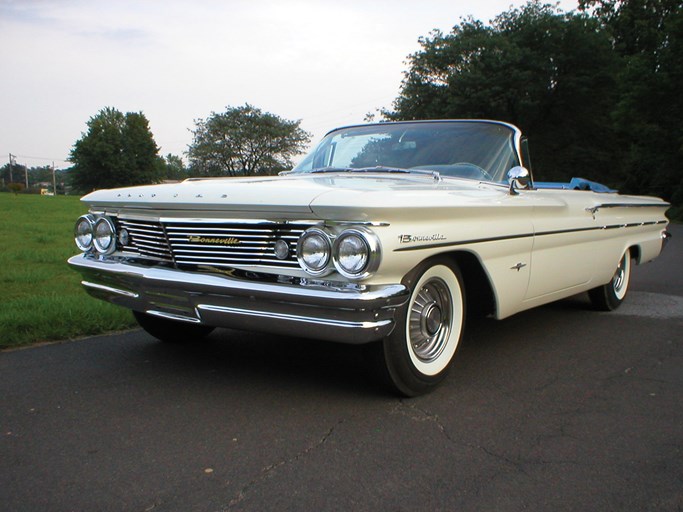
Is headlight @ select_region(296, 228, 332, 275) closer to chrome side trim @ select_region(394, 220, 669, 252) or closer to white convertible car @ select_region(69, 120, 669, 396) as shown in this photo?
white convertible car @ select_region(69, 120, 669, 396)

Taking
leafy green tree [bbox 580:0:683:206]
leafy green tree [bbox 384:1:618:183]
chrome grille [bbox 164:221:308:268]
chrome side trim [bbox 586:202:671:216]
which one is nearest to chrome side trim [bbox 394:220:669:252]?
chrome side trim [bbox 586:202:671:216]

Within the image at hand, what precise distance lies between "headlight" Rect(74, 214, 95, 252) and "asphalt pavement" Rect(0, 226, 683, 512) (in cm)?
68

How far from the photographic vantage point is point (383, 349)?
121 inches

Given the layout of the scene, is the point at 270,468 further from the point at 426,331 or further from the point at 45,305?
the point at 45,305

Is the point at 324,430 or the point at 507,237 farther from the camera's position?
the point at 507,237

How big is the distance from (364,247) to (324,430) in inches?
31.9

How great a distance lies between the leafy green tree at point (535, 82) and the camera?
32438 mm

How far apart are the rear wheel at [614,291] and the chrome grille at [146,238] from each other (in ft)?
12.4

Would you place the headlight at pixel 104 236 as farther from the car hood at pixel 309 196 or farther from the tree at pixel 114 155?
the tree at pixel 114 155

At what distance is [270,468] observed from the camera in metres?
2.48

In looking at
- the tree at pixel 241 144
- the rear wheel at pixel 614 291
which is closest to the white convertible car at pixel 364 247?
the rear wheel at pixel 614 291

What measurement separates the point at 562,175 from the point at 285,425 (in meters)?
34.4

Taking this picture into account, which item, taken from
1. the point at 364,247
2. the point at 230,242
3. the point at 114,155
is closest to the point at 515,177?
the point at 364,247

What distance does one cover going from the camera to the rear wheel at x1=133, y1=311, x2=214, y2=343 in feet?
13.8
